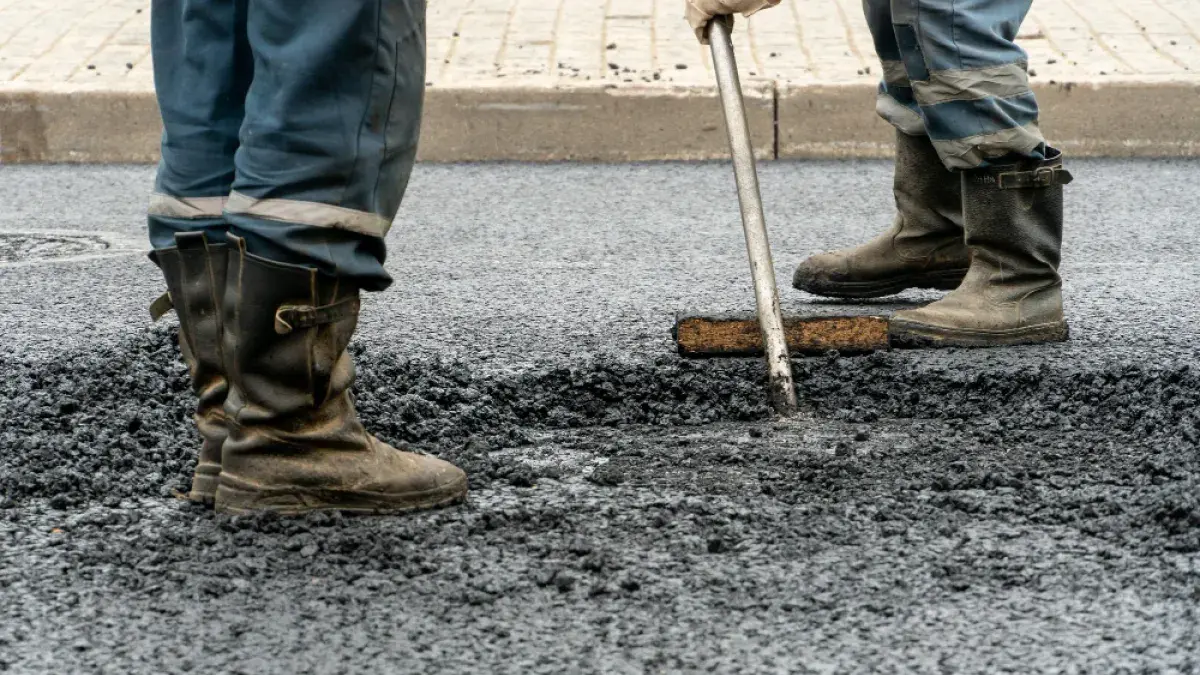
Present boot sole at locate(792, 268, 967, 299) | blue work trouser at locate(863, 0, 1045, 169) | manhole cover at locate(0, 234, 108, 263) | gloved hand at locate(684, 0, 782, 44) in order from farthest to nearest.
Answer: manhole cover at locate(0, 234, 108, 263) → boot sole at locate(792, 268, 967, 299) → blue work trouser at locate(863, 0, 1045, 169) → gloved hand at locate(684, 0, 782, 44)

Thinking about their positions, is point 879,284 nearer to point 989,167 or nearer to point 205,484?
point 989,167

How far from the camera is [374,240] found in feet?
7.39

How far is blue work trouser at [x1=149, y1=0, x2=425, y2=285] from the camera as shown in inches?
83.4

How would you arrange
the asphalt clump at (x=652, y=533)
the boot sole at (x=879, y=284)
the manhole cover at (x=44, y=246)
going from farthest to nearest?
the manhole cover at (x=44, y=246) < the boot sole at (x=879, y=284) < the asphalt clump at (x=652, y=533)

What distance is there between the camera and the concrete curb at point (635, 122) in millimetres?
6391

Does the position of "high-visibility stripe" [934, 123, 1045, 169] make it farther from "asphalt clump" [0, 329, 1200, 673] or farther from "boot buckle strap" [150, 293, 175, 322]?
"boot buckle strap" [150, 293, 175, 322]

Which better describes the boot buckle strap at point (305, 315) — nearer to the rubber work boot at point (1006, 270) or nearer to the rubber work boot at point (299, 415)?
the rubber work boot at point (299, 415)

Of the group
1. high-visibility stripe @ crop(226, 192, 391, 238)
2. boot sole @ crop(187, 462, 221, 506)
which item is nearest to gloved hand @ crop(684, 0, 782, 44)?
high-visibility stripe @ crop(226, 192, 391, 238)

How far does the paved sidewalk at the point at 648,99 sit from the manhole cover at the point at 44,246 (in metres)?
1.65

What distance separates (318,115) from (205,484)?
2.05 feet

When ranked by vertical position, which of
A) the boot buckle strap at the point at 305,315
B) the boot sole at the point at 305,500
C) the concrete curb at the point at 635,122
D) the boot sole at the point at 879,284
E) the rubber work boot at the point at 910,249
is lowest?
the concrete curb at the point at 635,122

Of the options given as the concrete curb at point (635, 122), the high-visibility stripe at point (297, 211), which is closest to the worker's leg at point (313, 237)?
the high-visibility stripe at point (297, 211)

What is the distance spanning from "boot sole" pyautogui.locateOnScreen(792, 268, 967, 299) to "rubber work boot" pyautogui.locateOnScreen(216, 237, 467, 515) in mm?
1649

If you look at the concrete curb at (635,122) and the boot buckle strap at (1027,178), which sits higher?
the boot buckle strap at (1027,178)
